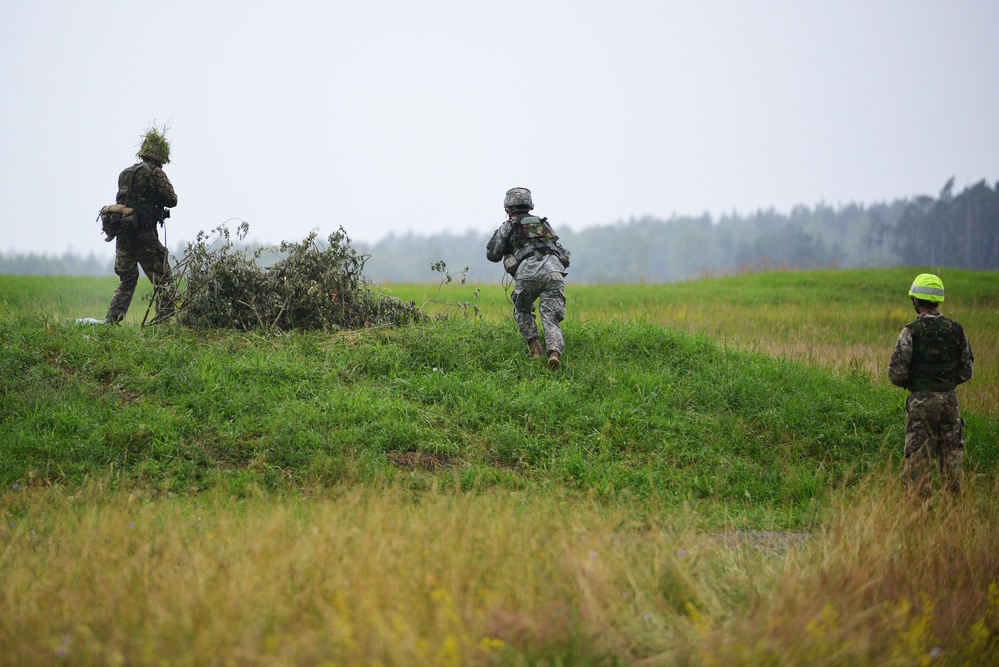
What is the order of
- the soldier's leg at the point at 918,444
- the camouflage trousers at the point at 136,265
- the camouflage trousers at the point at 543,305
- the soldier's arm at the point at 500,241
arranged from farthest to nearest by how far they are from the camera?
the camouflage trousers at the point at 136,265 < the soldier's arm at the point at 500,241 < the camouflage trousers at the point at 543,305 < the soldier's leg at the point at 918,444

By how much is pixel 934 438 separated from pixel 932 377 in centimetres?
58

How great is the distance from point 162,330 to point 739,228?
15807 centimetres

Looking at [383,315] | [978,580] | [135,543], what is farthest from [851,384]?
[135,543]

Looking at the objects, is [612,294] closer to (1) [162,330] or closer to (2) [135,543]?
(1) [162,330]

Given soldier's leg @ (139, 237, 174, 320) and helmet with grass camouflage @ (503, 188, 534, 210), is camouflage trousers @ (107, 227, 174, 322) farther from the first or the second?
helmet with grass camouflage @ (503, 188, 534, 210)

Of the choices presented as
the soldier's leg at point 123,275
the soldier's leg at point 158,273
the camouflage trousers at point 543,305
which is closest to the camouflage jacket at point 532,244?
the camouflage trousers at point 543,305

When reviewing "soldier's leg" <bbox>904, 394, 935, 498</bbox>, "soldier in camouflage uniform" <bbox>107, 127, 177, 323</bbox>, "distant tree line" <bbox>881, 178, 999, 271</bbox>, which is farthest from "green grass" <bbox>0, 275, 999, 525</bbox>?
"distant tree line" <bbox>881, 178, 999, 271</bbox>

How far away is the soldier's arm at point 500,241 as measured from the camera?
9.89 m

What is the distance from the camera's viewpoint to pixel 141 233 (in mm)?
10438

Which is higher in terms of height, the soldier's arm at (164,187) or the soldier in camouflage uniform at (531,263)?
the soldier's arm at (164,187)

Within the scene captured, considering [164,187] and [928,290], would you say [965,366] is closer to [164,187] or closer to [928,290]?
[928,290]

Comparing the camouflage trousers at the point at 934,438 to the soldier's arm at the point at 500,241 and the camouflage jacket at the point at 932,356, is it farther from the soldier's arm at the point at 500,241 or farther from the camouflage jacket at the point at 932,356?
the soldier's arm at the point at 500,241

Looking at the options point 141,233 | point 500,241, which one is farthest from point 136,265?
point 500,241

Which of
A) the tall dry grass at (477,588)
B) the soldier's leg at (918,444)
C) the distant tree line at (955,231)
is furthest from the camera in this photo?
the distant tree line at (955,231)
